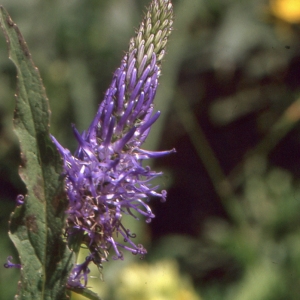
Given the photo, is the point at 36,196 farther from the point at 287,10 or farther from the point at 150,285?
the point at 287,10

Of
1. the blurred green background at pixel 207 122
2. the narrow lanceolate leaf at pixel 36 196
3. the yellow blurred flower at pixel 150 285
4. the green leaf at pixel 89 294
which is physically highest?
the blurred green background at pixel 207 122

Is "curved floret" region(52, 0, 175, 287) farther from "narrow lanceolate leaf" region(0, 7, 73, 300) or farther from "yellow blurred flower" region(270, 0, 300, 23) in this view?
"yellow blurred flower" region(270, 0, 300, 23)

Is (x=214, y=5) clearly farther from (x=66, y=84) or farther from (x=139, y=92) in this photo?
(x=139, y=92)

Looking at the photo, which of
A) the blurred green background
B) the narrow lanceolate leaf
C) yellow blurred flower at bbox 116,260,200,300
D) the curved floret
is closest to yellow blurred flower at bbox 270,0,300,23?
the blurred green background

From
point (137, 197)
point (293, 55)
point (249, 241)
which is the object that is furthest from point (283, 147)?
point (137, 197)

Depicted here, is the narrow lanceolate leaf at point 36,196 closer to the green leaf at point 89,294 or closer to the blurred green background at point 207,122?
the green leaf at point 89,294

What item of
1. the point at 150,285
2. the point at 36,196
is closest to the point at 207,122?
the point at 150,285

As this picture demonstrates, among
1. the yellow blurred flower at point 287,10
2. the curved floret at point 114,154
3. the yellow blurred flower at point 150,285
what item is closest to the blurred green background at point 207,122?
the yellow blurred flower at point 287,10

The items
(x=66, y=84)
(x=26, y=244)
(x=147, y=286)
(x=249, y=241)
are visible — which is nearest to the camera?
(x=26, y=244)
